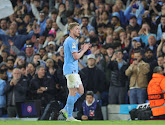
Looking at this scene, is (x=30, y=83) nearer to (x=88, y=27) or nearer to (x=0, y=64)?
(x=0, y=64)

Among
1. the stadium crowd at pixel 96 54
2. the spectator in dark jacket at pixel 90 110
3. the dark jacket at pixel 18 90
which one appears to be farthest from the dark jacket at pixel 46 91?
the spectator in dark jacket at pixel 90 110

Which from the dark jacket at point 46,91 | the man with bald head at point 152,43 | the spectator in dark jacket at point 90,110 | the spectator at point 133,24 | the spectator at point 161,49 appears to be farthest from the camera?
the spectator at point 133,24

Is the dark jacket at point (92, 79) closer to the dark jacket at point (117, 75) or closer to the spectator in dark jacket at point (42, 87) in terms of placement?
the dark jacket at point (117, 75)

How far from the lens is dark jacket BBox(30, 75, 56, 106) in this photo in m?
12.1

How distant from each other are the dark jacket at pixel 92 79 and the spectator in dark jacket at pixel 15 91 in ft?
6.59

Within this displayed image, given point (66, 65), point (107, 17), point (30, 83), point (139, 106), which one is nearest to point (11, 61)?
point (30, 83)

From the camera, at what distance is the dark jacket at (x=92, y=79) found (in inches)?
472

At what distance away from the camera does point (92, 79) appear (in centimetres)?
1200

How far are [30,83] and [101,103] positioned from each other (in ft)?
8.03

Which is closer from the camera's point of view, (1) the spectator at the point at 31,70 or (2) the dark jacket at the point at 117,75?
(2) the dark jacket at the point at 117,75

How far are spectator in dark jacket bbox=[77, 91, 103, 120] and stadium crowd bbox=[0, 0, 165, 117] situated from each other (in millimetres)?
574

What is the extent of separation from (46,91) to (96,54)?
83.9 inches

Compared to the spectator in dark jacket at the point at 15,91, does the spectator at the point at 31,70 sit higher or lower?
higher

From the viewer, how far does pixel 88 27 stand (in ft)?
47.7
